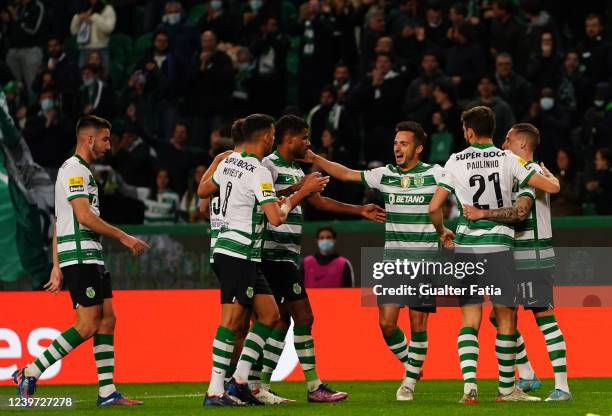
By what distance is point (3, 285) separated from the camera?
17406 millimetres

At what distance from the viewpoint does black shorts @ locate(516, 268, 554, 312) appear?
11.2 metres

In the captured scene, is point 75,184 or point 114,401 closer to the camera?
point 75,184

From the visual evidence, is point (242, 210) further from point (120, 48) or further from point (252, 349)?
point (120, 48)

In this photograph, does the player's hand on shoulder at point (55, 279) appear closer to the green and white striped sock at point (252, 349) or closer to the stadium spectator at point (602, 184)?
the green and white striped sock at point (252, 349)

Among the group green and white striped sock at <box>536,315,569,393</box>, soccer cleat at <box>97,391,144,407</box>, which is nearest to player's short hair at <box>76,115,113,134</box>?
soccer cleat at <box>97,391,144,407</box>

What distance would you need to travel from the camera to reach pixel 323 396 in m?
11.8

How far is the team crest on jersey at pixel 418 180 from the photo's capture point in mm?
11945

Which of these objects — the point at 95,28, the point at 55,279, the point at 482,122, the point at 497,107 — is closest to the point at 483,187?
the point at 482,122

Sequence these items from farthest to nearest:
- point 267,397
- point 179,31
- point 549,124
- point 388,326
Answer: point 179,31 < point 549,124 < point 388,326 < point 267,397

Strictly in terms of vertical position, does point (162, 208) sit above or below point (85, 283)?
above

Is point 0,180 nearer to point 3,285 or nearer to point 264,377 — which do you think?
point 3,285

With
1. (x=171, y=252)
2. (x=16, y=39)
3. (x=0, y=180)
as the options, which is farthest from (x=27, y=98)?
(x=171, y=252)

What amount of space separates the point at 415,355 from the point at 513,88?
26.0 feet

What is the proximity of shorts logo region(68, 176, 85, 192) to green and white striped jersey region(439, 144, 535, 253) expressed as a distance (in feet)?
9.58
